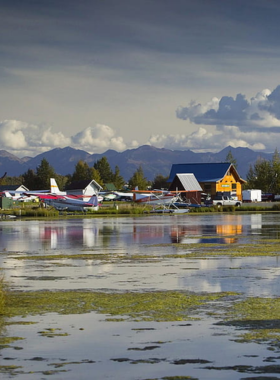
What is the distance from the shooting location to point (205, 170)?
127625 millimetres

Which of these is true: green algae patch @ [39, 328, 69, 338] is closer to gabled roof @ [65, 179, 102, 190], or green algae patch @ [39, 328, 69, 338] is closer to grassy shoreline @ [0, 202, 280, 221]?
grassy shoreline @ [0, 202, 280, 221]

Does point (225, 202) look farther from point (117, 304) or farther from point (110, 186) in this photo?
point (117, 304)

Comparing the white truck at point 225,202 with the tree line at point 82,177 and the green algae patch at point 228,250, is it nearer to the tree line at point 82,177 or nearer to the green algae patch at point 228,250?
the tree line at point 82,177

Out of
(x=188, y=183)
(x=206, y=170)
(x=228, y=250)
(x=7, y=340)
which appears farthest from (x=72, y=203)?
(x=7, y=340)

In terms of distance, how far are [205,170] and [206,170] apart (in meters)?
0.22

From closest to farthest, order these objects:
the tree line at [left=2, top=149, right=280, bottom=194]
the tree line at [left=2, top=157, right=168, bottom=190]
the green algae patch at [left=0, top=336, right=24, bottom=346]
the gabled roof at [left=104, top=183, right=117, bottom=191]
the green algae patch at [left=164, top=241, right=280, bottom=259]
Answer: the green algae patch at [left=0, top=336, right=24, bottom=346]
the green algae patch at [left=164, top=241, right=280, bottom=259]
the tree line at [left=2, top=149, right=280, bottom=194]
the tree line at [left=2, top=157, right=168, bottom=190]
the gabled roof at [left=104, top=183, right=117, bottom=191]

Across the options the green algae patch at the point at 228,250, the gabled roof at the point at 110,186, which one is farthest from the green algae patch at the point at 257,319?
the gabled roof at the point at 110,186

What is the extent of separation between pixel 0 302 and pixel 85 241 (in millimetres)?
21432

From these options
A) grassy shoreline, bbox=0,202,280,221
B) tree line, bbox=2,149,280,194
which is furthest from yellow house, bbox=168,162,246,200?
grassy shoreline, bbox=0,202,280,221

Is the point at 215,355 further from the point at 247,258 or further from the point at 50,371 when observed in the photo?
the point at 247,258

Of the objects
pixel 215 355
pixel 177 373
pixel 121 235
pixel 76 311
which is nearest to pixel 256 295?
pixel 76 311

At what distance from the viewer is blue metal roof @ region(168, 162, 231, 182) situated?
4897 inches

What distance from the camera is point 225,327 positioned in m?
12.9

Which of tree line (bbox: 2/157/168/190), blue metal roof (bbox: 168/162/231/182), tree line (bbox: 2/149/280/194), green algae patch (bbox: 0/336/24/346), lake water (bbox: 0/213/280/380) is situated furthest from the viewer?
tree line (bbox: 2/157/168/190)
